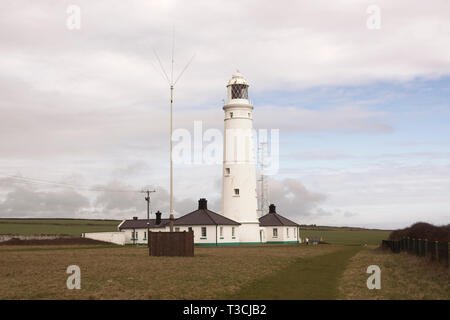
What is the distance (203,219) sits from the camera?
64.6 metres

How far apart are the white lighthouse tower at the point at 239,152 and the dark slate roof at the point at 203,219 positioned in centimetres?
178

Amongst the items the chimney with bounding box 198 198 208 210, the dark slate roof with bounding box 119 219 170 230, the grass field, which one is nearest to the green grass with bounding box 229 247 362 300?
the grass field

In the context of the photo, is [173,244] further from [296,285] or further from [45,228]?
[45,228]

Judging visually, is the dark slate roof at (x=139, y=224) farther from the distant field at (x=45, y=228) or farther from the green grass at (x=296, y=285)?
the green grass at (x=296, y=285)

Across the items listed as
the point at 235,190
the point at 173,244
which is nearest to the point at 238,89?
the point at 235,190

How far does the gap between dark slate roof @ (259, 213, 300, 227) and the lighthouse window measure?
732 inches

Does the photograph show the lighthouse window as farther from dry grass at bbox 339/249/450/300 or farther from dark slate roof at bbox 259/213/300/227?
dry grass at bbox 339/249/450/300

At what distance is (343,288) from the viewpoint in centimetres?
1898

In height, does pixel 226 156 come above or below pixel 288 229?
above

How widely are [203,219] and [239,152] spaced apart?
898 centimetres

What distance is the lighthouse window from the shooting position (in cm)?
6291

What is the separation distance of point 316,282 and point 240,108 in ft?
141
